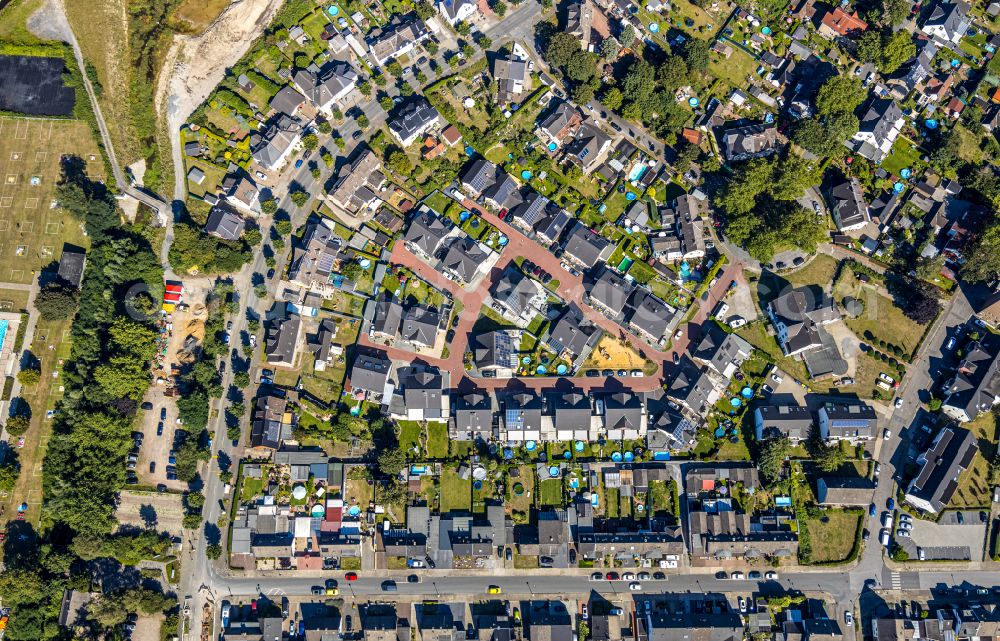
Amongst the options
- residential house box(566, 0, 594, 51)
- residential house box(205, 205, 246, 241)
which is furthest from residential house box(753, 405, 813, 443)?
residential house box(205, 205, 246, 241)

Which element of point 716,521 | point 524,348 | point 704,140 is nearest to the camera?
point 716,521

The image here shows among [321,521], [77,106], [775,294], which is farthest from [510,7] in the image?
[321,521]

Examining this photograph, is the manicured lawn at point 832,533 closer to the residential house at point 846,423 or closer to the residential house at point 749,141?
the residential house at point 846,423

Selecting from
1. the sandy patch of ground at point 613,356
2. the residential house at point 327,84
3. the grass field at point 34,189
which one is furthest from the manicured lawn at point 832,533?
the grass field at point 34,189

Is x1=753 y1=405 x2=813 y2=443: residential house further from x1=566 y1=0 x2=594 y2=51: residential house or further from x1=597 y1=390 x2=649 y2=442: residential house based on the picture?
x1=566 y1=0 x2=594 y2=51: residential house

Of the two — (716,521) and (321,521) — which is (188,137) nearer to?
(321,521)
